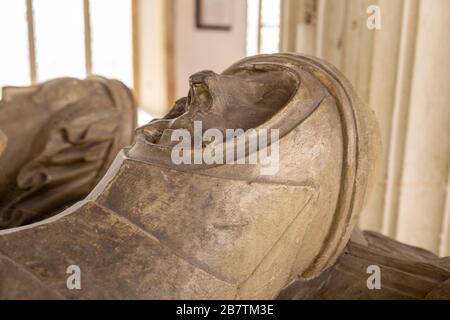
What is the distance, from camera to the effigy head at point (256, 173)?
1.12 m

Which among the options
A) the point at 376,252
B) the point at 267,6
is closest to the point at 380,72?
the point at 376,252

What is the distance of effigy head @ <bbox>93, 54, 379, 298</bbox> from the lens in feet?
3.67

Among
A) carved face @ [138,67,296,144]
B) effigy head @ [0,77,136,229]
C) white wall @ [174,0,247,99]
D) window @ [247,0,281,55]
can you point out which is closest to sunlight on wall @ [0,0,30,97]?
white wall @ [174,0,247,99]

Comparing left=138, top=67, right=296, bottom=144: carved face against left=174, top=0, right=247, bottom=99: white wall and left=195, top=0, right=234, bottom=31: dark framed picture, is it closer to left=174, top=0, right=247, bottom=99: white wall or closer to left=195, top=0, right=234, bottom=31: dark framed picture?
left=174, top=0, right=247, bottom=99: white wall

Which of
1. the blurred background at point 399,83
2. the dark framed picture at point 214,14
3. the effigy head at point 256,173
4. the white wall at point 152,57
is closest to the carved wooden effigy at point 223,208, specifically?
the effigy head at point 256,173

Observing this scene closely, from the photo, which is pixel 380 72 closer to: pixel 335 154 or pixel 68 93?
pixel 335 154

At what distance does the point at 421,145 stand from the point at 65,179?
1365 mm

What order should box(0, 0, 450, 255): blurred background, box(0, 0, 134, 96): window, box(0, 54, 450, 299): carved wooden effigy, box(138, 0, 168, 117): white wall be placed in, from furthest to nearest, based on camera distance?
box(138, 0, 168, 117): white wall
box(0, 0, 134, 96): window
box(0, 0, 450, 255): blurred background
box(0, 54, 450, 299): carved wooden effigy

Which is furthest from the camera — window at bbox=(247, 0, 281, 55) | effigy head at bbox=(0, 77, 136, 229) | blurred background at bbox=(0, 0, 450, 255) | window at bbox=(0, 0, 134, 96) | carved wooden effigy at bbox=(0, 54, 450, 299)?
window at bbox=(247, 0, 281, 55)

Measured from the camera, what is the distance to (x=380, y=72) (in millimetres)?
2172

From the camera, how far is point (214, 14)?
219 inches

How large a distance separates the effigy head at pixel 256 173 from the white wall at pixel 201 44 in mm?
4257
